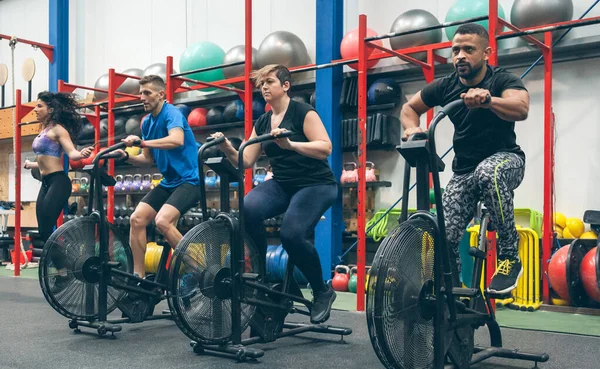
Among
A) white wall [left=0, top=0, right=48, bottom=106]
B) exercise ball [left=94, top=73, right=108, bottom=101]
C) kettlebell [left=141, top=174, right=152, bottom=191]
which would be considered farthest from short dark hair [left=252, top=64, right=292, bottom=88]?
white wall [left=0, top=0, right=48, bottom=106]

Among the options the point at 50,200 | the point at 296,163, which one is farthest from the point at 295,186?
the point at 50,200

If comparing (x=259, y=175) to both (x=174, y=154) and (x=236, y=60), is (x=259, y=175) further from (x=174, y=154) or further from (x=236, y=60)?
(x=174, y=154)

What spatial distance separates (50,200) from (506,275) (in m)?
3.27

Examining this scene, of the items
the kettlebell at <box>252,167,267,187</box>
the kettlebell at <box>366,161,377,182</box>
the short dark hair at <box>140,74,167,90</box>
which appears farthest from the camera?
the kettlebell at <box>252,167,267,187</box>

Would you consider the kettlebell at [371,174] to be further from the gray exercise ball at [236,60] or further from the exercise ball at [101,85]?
the exercise ball at [101,85]

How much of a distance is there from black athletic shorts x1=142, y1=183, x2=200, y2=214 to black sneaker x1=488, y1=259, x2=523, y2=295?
6.26 ft

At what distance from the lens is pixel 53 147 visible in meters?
4.69

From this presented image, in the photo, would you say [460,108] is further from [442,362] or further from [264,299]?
[264,299]

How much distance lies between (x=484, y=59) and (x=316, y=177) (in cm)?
105

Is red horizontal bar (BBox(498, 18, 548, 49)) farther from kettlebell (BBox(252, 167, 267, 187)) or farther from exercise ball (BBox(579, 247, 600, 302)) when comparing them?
kettlebell (BBox(252, 167, 267, 187))

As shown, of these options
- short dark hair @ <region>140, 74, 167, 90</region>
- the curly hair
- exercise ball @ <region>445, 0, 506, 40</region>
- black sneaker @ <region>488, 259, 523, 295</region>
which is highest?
exercise ball @ <region>445, 0, 506, 40</region>

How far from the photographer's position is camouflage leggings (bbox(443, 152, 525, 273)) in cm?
261

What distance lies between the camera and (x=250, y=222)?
3322mm

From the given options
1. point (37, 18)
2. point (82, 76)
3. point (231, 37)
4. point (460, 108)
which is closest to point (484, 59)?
point (460, 108)
